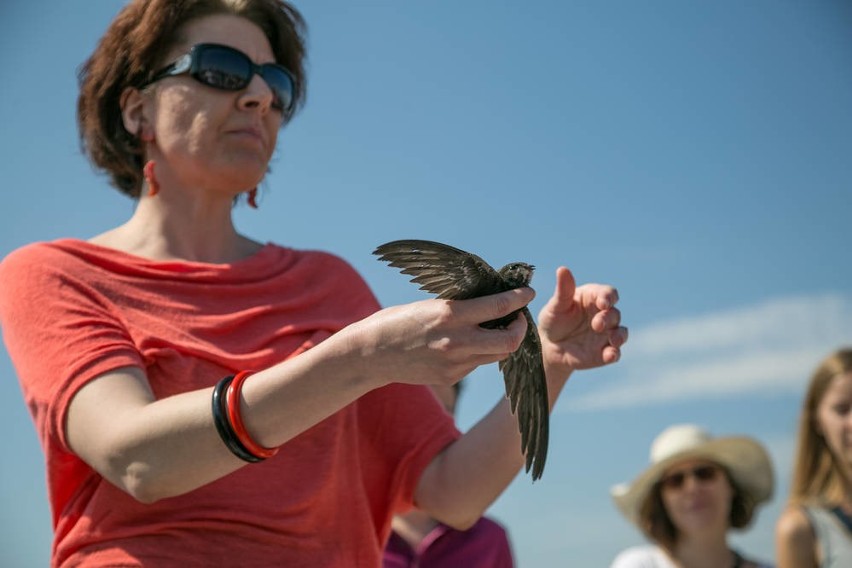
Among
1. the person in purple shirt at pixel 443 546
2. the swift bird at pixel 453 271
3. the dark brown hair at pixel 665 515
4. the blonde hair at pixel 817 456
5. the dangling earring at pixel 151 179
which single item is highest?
the dangling earring at pixel 151 179

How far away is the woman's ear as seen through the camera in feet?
9.29

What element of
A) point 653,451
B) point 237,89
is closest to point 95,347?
point 237,89

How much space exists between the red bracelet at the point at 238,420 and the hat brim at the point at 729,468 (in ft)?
14.1

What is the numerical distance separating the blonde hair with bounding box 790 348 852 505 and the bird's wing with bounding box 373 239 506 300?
352 cm

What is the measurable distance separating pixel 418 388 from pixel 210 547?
75 centimetres

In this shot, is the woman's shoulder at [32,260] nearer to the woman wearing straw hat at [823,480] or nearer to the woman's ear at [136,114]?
the woman's ear at [136,114]

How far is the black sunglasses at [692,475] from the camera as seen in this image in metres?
6.01

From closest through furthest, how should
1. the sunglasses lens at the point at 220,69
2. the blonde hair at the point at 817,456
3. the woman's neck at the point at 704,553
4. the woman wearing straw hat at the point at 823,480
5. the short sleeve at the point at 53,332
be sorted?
the short sleeve at the point at 53,332 < the sunglasses lens at the point at 220,69 < the woman wearing straw hat at the point at 823,480 < the blonde hair at the point at 817,456 < the woman's neck at the point at 704,553

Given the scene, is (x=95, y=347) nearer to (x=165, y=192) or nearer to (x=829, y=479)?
(x=165, y=192)

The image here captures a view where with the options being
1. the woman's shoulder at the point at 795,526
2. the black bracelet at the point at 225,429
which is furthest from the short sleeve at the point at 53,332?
the woman's shoulder at the point at 795,526

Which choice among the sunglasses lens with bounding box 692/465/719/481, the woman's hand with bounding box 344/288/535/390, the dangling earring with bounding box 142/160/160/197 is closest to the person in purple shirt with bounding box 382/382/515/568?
the sunglasses lens with bounding box 692/465/719/481

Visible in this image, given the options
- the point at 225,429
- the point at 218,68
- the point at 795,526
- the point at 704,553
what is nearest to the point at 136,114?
the point at 218,68

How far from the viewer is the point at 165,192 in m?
2.74

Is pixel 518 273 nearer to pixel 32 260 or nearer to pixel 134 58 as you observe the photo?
pixel 32 260
